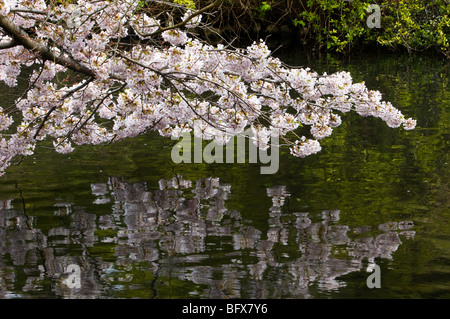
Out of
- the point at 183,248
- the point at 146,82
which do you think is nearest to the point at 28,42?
the point at 146,82

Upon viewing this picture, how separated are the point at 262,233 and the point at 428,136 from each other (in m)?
6.75

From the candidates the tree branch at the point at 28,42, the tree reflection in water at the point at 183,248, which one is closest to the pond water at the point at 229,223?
the tree reflection in water at the point at 183,248

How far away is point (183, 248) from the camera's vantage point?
26.5 ft

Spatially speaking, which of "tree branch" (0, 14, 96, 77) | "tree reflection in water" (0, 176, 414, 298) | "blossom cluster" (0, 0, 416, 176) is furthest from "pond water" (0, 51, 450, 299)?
"tree branch" (0, 14, 96, 77)

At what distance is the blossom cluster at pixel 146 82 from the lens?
8820 millimetres

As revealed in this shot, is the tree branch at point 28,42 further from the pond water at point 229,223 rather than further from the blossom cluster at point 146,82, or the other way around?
the pond water at point 229,223

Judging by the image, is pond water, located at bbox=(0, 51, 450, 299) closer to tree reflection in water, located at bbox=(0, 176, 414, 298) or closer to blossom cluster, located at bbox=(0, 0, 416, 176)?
tree reflection in water, located at bbox=(0, 176, 414, 298)

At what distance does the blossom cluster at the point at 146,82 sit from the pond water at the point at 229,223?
33.2 inches

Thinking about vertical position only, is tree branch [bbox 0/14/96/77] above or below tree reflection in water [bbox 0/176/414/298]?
above

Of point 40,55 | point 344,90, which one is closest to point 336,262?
point 344,90

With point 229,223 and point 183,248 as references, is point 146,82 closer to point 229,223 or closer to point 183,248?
point 229,223

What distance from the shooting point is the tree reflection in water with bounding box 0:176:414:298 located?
705 centimetres

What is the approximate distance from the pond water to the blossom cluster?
2.77 ft

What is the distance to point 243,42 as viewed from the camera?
106 ft
